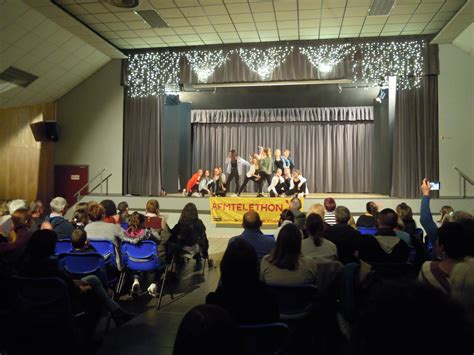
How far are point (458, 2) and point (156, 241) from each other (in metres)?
7.69

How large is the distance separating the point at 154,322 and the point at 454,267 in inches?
100

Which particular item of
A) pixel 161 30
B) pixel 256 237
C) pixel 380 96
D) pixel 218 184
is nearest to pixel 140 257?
pixel 256 237

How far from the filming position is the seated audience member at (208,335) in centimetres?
96

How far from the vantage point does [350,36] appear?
380 inches

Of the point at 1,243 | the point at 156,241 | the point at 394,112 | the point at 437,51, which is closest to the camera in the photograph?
the point at 1,243

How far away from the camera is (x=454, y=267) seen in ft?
6.67

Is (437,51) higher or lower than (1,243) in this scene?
higher

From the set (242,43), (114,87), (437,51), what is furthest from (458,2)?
(114,87)

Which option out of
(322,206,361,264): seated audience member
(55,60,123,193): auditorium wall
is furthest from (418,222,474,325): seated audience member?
(55,60,123,193): auditorium wall

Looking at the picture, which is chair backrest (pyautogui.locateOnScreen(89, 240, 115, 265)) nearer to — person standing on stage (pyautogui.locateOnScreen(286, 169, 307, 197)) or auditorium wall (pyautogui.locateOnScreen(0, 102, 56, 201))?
person standing on stage (pyautogui.locateOnScreen(286, 169, 307, 197))

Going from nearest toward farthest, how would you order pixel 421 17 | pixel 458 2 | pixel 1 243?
pixel 1 243, pixel 458 2, pixel 421 17

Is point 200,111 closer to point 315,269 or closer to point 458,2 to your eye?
point 458,2

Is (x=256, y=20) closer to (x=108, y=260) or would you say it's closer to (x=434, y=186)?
(x=434, y=186)

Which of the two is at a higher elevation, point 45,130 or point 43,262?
point 45,130
